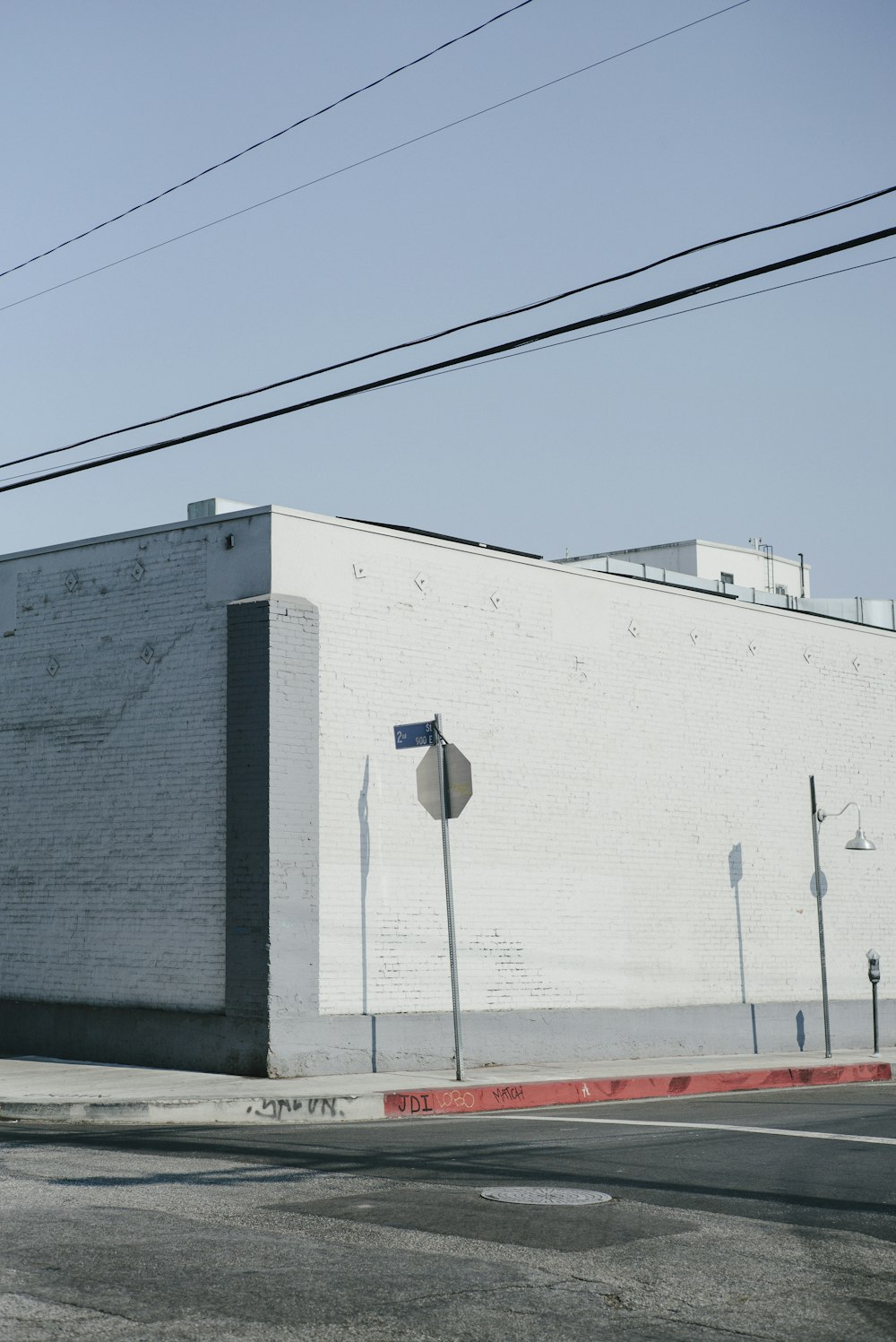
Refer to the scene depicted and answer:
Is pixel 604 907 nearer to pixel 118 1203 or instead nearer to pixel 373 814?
pixel 373 814

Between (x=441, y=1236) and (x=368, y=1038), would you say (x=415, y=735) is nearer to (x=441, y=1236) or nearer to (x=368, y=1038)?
(x=368, y=1038)

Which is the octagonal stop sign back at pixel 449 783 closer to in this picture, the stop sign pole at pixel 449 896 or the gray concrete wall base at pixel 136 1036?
the stop sign pole at pixel 449 896

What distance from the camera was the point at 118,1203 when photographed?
7801 millimetres

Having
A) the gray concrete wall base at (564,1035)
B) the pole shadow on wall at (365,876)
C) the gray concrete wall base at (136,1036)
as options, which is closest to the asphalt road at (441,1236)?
the gray concrete wall base at (136,1036)

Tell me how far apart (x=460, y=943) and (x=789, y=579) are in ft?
89.6

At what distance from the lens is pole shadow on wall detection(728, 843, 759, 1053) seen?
20391 millimetres

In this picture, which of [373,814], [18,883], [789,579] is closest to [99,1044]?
[18,883]

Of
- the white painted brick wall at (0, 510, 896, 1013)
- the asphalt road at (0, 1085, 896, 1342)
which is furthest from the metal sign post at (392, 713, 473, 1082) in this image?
the asphalt road at (0, 1085, 896, 1342)

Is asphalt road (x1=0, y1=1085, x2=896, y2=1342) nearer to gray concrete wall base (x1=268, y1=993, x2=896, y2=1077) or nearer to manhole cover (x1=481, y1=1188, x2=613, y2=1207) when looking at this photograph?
manhole cover (x1=481, y1=1188, x2=613, y2=1207)

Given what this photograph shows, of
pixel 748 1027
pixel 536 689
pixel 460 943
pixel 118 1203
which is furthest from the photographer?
pixel 748 1027

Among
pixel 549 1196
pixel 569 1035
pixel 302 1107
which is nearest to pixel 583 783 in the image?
pixel 569 1035

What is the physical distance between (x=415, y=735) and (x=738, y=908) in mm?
7403

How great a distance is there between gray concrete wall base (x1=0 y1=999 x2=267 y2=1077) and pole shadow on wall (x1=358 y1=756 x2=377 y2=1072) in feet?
4.62

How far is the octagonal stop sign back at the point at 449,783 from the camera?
47.8ft
